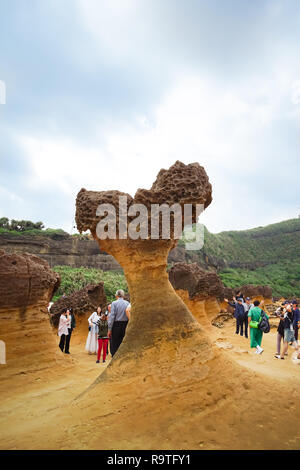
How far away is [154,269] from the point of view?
158 inches

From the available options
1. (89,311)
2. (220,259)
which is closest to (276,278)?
(220,259)

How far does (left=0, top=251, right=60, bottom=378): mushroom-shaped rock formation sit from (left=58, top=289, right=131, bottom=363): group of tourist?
1097 mm

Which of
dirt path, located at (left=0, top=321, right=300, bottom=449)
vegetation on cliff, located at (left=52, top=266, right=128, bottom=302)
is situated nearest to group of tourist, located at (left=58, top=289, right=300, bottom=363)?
dirt path, located at (left=0, top=321, right=300, bottom=449)

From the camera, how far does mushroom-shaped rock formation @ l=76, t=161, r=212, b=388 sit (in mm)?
3553

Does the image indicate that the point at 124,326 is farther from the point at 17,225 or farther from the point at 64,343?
the point at 17,225

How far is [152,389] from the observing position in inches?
122

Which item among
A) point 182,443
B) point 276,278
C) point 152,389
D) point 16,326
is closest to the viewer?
point 182,443

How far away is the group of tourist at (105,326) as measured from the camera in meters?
5.07

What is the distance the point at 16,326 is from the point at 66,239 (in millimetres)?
28729

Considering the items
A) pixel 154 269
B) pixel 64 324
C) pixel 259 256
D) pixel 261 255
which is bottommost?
pixel 64 324

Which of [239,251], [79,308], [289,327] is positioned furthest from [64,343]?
[239,251]

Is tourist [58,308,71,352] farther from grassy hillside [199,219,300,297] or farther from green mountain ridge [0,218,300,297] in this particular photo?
grassy hillside [199,219,300,297]

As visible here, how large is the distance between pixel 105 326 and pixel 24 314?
6.55ft
